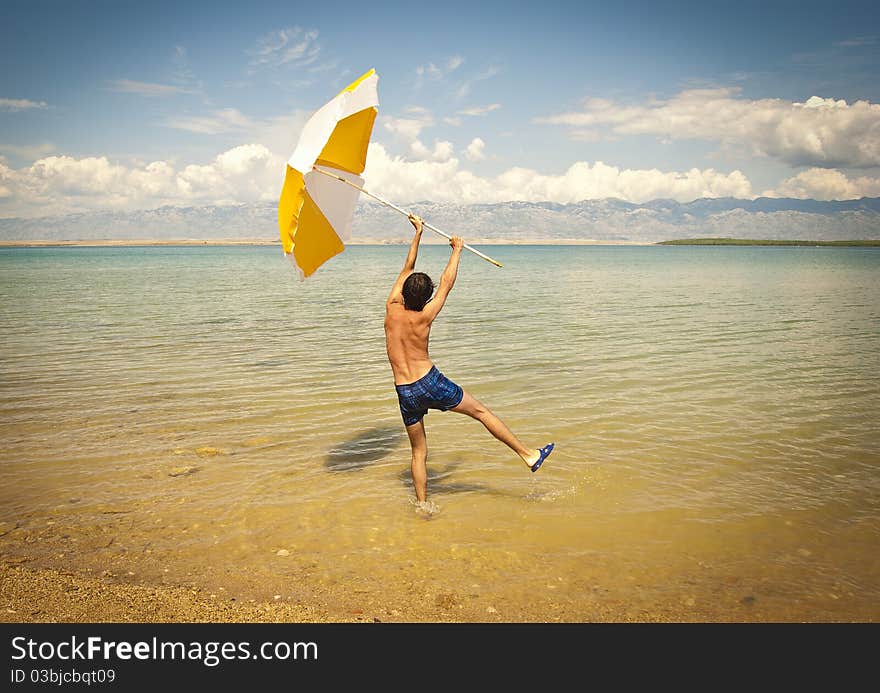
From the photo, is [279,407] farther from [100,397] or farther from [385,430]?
[100,397]

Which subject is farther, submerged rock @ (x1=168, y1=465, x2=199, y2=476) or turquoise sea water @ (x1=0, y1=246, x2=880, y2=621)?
submerged rock @ (x1=168, y1=465, x2=199, y2=476)

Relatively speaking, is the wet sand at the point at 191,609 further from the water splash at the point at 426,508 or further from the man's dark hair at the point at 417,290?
the man's dark hair at the point at 417,290

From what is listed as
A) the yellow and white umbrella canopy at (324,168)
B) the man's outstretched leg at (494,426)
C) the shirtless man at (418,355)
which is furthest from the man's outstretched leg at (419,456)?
the yellow and white umbrella canopy at (324,168)

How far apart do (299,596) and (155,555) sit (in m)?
1.38

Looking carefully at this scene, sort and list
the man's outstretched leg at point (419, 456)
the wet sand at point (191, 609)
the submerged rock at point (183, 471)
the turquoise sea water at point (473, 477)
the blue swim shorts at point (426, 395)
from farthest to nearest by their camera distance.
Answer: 1. the submerged rock at point (183, 471)
2. the man's outstretched leg at point (419, 456)
3. the blue swim shorts at point (426, 395)
4. the turquoise sea water at point (473, 477)
5. the wet sand at point (191, 609)

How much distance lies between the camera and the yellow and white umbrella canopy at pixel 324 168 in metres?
5.75

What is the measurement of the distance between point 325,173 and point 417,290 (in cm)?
147

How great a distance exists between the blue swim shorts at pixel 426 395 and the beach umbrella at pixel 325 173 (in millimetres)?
1202

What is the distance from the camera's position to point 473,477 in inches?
265

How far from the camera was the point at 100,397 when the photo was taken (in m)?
9.69

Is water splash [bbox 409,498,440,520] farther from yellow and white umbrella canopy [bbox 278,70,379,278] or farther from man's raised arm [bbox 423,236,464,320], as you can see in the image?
yellow and white umbrella canopy [bbox 278,70,379,278]

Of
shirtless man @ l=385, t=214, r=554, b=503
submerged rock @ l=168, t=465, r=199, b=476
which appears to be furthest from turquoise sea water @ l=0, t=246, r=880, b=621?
shirtless man @ l=385, t=214, r=554, b=503

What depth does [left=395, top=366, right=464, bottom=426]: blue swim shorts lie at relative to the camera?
18.6 feet
